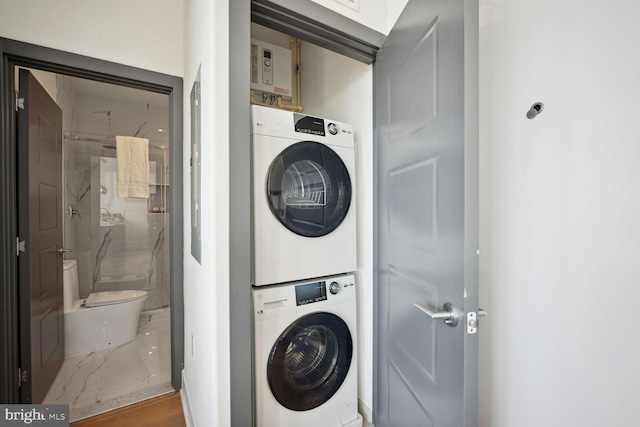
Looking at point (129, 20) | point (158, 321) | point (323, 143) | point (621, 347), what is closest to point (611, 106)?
point (621, 347)

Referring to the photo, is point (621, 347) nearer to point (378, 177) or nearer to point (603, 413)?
point (603, 413)

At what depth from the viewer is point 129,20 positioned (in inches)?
66.6

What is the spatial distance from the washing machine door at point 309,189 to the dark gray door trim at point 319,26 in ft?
1.62

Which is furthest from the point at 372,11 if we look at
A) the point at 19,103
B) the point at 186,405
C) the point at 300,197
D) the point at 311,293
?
the point at 186,405

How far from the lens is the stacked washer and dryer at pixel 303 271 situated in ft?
3.88

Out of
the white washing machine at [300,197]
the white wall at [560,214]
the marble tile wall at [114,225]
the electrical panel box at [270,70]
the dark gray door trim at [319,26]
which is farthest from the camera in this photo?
the marble tile wall at [114,225]

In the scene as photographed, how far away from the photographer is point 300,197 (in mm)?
1308

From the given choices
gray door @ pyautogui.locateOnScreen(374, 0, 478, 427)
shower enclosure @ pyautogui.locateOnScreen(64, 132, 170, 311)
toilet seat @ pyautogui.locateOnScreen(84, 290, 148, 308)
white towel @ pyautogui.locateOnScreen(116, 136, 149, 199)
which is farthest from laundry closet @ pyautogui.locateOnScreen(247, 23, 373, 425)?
shower enclosure @ pyautogui.locateOnScreen(64, 132, 170, 311)

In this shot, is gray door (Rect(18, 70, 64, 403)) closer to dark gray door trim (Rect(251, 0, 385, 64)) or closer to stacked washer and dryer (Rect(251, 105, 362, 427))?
stacked washer and dryer (Rect(251, 105, 362, 427))

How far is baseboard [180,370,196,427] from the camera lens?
1.49m

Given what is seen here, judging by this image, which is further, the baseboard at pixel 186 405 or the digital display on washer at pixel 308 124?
the baseboard at pixel 186 405

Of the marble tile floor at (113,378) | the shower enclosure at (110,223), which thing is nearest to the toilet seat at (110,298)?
the marble tile floor at (113,378)

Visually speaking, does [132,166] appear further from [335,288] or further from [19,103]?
[335,288]

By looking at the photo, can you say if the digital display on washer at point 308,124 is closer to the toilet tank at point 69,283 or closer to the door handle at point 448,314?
the door handle at point 448,314
